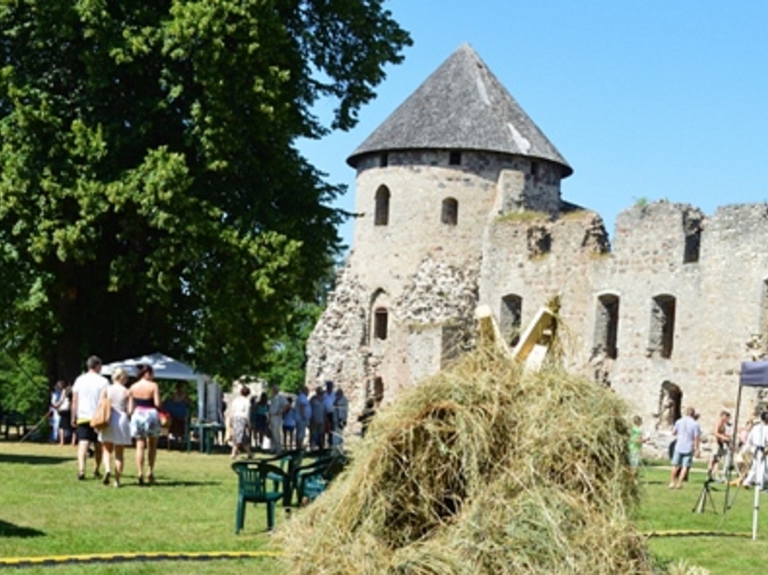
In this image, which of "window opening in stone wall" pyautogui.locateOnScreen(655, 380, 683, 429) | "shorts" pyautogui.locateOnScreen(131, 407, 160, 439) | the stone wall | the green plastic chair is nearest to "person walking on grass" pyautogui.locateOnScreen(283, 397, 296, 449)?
the stone wall

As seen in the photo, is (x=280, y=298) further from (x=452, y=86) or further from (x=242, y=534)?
(x=452, y=86)

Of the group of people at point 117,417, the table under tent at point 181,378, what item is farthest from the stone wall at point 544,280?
the group of people at point 117,417

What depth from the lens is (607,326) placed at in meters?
39.2

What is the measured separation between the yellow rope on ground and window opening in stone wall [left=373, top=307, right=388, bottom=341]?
32.2 m

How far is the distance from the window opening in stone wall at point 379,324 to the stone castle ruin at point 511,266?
0.14ft

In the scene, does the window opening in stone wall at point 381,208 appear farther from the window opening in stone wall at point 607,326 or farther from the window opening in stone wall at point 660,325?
the window opening in stone wall at point 660,325

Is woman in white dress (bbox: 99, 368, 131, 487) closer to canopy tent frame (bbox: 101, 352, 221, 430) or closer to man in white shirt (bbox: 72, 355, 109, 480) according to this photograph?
man in white shirt (bbox: 72, 355, 109, 480)

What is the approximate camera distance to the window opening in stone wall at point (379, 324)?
4544cm

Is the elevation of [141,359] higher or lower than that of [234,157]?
lower

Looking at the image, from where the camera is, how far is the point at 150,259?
28188 millimetres

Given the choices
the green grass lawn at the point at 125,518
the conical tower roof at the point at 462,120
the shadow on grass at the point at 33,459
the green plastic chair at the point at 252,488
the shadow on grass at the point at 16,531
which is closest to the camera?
the green grass lawn at the point at 125,518

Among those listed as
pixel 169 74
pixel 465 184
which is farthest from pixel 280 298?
pixel 465 184

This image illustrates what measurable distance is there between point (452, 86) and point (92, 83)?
19134mm

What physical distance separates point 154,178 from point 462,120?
60.2 feet
